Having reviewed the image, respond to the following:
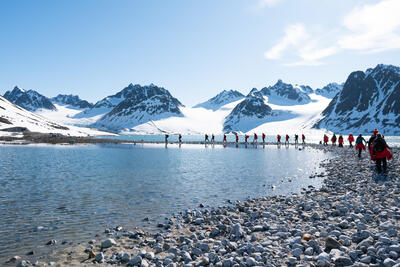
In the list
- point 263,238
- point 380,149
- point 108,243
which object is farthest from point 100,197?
point 380,149

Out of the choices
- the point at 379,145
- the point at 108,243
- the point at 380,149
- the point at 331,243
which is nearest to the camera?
the point at 331,243

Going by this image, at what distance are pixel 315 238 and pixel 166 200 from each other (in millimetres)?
9823

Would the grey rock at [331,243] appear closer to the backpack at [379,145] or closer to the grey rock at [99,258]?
the grey rock at [99,258]

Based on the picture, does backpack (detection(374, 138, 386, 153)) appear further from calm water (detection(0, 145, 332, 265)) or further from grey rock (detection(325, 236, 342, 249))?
grey rock (detection(325, 236, 342, 249))

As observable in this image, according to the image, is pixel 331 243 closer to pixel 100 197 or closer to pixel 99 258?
pixel 99 258

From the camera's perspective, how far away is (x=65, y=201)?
1692 centimetres

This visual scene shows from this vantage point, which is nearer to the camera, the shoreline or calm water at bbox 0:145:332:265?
the shoreline

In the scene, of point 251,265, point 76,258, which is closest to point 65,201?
point 76,258

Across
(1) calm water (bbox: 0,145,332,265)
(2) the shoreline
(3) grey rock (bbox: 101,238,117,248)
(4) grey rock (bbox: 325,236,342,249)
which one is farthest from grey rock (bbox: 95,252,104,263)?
(4) grey rock (bbox: 325,236,342,249)

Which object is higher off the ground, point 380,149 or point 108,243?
point 380,149

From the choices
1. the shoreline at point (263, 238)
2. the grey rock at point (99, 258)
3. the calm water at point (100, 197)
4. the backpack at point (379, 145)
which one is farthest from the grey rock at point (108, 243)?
the backpack at point (379, 145)

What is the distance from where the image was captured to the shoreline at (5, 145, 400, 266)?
836cm

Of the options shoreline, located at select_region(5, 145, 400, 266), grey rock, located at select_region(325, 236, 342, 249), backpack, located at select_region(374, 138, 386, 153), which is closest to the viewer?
shoreline, located at select_region(5, 145, 400, 266)

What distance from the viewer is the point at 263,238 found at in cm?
1050
